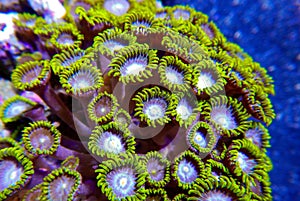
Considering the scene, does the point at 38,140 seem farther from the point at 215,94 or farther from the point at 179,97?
the point at 215,94

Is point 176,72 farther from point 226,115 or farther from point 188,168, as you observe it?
point 188,168

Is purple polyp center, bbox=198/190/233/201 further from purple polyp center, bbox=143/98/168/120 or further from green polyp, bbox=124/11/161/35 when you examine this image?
green polyp, bbox=124/11/161/35

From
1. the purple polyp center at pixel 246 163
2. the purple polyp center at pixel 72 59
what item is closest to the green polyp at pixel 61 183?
the purple polyp center at pixel 72 59

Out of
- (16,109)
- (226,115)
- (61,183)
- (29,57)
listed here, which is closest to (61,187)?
(61,183)

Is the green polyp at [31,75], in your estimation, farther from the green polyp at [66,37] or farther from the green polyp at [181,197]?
the green polyp at [181,197]

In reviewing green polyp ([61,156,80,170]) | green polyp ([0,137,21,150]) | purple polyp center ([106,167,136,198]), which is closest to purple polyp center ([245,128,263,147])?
purple polyp center ([106,167,136,198])

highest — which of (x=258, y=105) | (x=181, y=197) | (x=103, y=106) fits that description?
(x=258, y=105)
